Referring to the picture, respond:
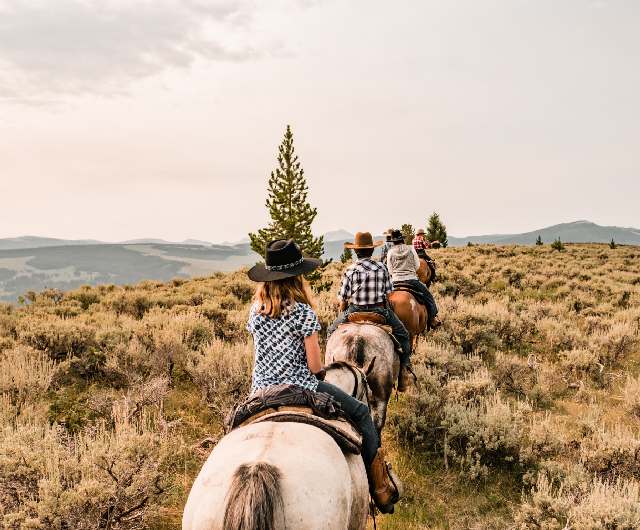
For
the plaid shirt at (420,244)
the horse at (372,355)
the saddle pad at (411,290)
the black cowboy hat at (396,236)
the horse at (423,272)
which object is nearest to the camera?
the horse at (372,355)

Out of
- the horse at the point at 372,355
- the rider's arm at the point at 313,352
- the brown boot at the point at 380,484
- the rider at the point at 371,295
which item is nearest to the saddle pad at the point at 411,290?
the rider at the point at 371,295

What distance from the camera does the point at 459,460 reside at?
614 cm

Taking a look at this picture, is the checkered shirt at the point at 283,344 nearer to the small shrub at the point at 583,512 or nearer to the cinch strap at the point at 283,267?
the cinch strap at the point at 283,267

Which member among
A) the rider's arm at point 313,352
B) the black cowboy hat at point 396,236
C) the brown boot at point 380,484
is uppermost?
the black cowboy hat at point 396,236

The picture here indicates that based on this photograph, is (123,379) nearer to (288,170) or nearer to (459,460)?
(459,460)

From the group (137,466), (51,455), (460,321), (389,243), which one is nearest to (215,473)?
(137,466)

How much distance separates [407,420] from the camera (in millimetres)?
6855

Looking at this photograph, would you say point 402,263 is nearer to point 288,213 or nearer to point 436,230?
point 288,213

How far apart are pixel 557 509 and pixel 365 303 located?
371 cm

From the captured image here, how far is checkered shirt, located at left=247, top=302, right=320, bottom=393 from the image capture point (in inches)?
143

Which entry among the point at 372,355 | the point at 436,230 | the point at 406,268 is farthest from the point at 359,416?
the point at 436,230

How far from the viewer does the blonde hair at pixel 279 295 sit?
3615mm

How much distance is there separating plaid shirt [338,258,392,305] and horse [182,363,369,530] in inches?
162

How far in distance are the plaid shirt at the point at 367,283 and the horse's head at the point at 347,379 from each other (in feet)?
6.42
